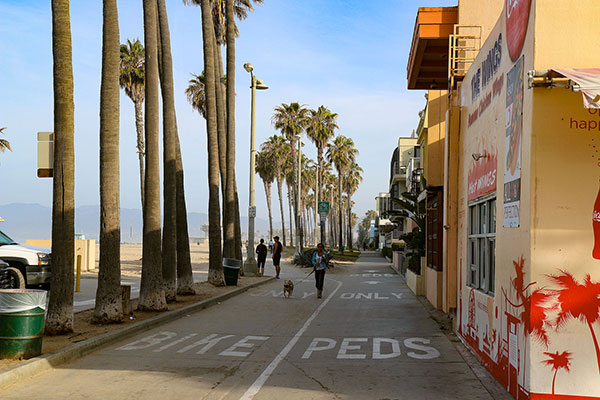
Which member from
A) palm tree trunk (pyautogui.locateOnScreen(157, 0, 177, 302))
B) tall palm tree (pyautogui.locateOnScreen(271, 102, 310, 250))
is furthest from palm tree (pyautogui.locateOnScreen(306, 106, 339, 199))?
palm tree trunk (pyautogui.locateOnScreen(157, 0, 177, 302))

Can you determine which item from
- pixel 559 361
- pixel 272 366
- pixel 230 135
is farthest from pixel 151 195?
pixel 230 135

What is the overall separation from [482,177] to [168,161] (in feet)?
33.5

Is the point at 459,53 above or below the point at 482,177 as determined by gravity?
above

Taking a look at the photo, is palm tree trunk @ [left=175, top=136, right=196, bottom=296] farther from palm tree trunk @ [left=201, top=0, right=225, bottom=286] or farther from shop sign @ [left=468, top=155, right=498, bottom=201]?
shop sign @ [left=468, top=155, right=498, bottom=201]

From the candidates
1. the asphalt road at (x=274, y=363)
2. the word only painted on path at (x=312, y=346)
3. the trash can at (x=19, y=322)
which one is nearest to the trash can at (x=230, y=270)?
the asphalt road at (x=274, y=363)

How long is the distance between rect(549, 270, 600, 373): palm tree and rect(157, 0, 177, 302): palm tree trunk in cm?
1261

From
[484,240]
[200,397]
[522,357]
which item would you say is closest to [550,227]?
[522,357]

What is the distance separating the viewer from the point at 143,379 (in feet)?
29.8

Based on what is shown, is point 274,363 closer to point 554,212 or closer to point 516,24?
point 554,212

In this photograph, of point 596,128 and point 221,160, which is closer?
point 596,128

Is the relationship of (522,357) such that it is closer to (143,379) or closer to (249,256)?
(143,379)

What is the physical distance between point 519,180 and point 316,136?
5924cm

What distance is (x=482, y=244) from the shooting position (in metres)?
10.8

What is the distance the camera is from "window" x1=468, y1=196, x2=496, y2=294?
9.99 m
